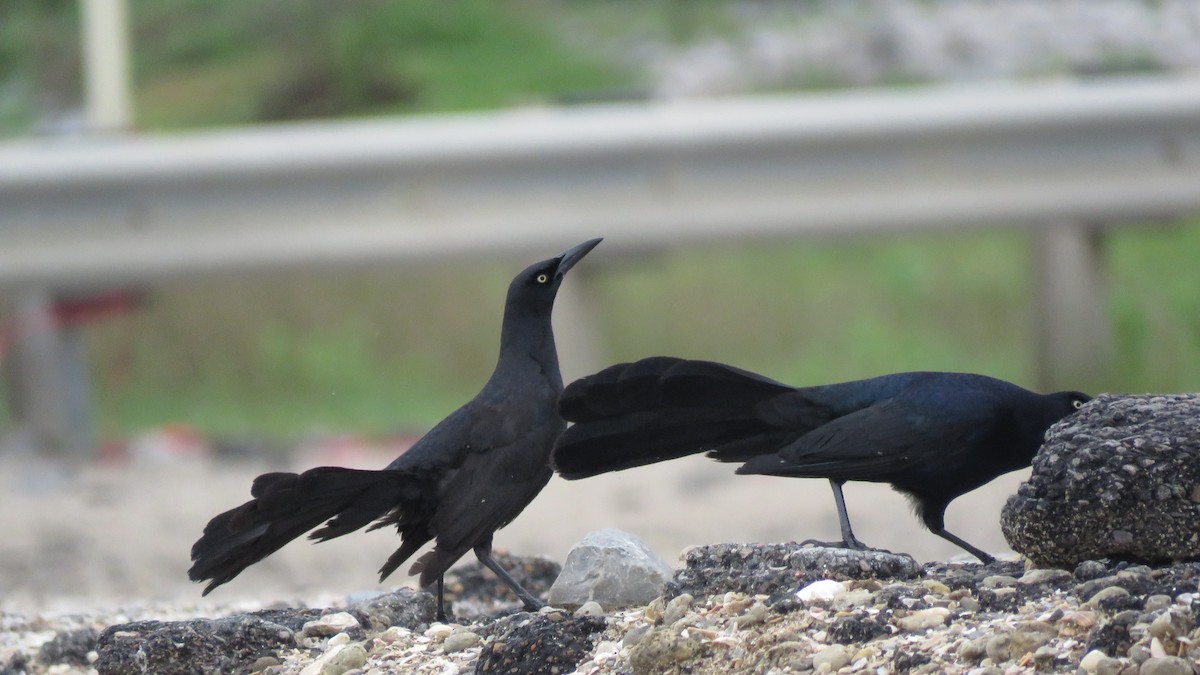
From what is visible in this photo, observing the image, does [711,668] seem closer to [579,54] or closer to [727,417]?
[727,417]

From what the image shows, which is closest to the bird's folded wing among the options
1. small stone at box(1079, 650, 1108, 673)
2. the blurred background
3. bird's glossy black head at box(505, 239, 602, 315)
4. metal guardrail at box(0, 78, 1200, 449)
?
bird's glossy black head at box(505, 239, 602, 315)

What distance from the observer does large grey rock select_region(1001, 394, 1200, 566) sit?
139 inches

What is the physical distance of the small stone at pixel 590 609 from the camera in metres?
4.05

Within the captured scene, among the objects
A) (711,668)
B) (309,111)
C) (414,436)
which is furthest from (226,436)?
(711,668)

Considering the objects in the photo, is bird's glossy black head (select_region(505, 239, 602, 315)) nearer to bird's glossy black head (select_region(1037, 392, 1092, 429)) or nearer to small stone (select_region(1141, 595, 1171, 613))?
bird's glossy black head (select_region(1037, 392, 1092, 429))

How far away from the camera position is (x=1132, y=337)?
10.1 metres

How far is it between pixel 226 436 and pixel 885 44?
24.0 ft

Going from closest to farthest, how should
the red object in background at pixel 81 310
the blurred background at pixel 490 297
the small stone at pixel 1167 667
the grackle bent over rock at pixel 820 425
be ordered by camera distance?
the small stone at pixel 1167 667, the grackle bent over rock at pixel 820 425, the blurred background at pixel 490 297, the red object in background at pixel 81 310

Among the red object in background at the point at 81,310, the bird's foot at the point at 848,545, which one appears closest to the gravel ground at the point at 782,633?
the bird's foot at the point at 848,545

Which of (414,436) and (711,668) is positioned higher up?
(414,436)

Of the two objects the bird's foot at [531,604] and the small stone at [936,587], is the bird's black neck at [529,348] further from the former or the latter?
the small stone at [936,587]

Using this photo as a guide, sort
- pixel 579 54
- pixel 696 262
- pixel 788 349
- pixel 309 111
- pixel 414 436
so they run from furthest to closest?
pixel 579 54 → pixel 309 111 → pixel 696 262 → pixel 788 349 → pixel 414 436

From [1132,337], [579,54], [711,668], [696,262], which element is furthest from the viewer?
[579,54]

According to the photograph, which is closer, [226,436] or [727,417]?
[727,417]
